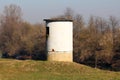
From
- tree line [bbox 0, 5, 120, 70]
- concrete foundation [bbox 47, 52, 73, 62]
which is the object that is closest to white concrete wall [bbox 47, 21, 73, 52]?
concrete foundation [bbox 47, 52, 73, 62]

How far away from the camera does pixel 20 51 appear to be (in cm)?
7731

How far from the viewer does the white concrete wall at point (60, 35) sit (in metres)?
32.3

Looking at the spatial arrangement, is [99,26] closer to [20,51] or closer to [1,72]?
[20,51]

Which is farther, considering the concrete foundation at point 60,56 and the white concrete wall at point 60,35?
the concrete foundation at point 60,56

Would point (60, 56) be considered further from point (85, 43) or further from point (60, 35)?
point (85, 43)

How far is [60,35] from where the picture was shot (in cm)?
3241

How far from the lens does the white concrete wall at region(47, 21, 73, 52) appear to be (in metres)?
32.3

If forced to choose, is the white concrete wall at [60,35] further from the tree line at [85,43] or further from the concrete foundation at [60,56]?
the tree line at [85,43]

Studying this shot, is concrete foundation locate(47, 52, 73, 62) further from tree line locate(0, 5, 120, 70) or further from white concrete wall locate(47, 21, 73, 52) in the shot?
tree line locate(0, 5, 120, 70)

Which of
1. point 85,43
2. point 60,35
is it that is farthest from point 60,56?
point 85,43

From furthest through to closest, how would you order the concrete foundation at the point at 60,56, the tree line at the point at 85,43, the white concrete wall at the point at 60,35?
the tree line at the point at 85,43 < the concrete foundation at the point at 60,56 < the white concrete wall at the point at 60,35

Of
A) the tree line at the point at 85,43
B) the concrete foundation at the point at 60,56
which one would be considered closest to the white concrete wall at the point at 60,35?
the concrete foundation at the point at 60,56

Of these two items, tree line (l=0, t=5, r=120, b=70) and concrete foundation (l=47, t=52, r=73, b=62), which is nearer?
concrete foundation (l=47, t=52, r=73, b=62)

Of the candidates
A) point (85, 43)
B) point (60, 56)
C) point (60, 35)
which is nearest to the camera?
point (60, 35)
